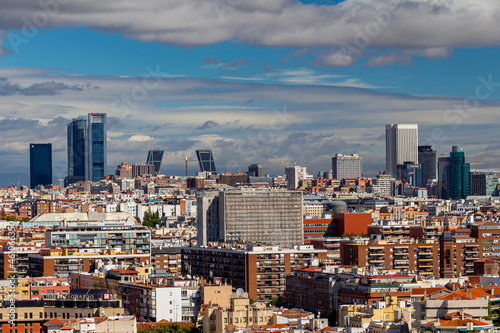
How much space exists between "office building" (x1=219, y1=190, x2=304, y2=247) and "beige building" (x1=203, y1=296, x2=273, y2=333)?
34.6 metres

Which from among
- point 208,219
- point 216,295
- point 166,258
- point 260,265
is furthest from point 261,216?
point 216,295

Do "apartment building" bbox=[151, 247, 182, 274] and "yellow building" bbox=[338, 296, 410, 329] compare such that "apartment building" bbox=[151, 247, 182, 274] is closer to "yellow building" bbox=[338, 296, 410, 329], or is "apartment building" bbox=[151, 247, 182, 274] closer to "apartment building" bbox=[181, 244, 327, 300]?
"apartment building" bbox=[181, 244, 327, 300]

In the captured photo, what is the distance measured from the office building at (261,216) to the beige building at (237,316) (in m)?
34.6

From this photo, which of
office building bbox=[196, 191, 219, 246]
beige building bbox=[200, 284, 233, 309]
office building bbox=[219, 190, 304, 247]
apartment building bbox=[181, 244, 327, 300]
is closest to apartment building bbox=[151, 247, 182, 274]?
office building bbox=[219, 190, 304, 247]

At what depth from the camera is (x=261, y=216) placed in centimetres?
8431

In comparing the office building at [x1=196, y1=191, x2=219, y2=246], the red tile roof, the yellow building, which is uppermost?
the office building at [x1=196, y1=191, x2=219, y2=246]

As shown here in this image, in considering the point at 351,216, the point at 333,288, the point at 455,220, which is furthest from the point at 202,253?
the point at 455,220

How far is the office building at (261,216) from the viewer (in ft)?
273

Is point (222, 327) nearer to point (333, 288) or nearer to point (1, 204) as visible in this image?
point (333, 288)

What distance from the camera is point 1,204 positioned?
168m

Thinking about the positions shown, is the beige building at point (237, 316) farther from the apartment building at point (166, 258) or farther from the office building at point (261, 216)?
the office building at point (261, 216)

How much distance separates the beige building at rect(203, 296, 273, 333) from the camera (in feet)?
150

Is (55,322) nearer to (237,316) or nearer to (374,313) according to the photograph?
(237,316)

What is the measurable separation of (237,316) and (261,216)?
38.1 m
